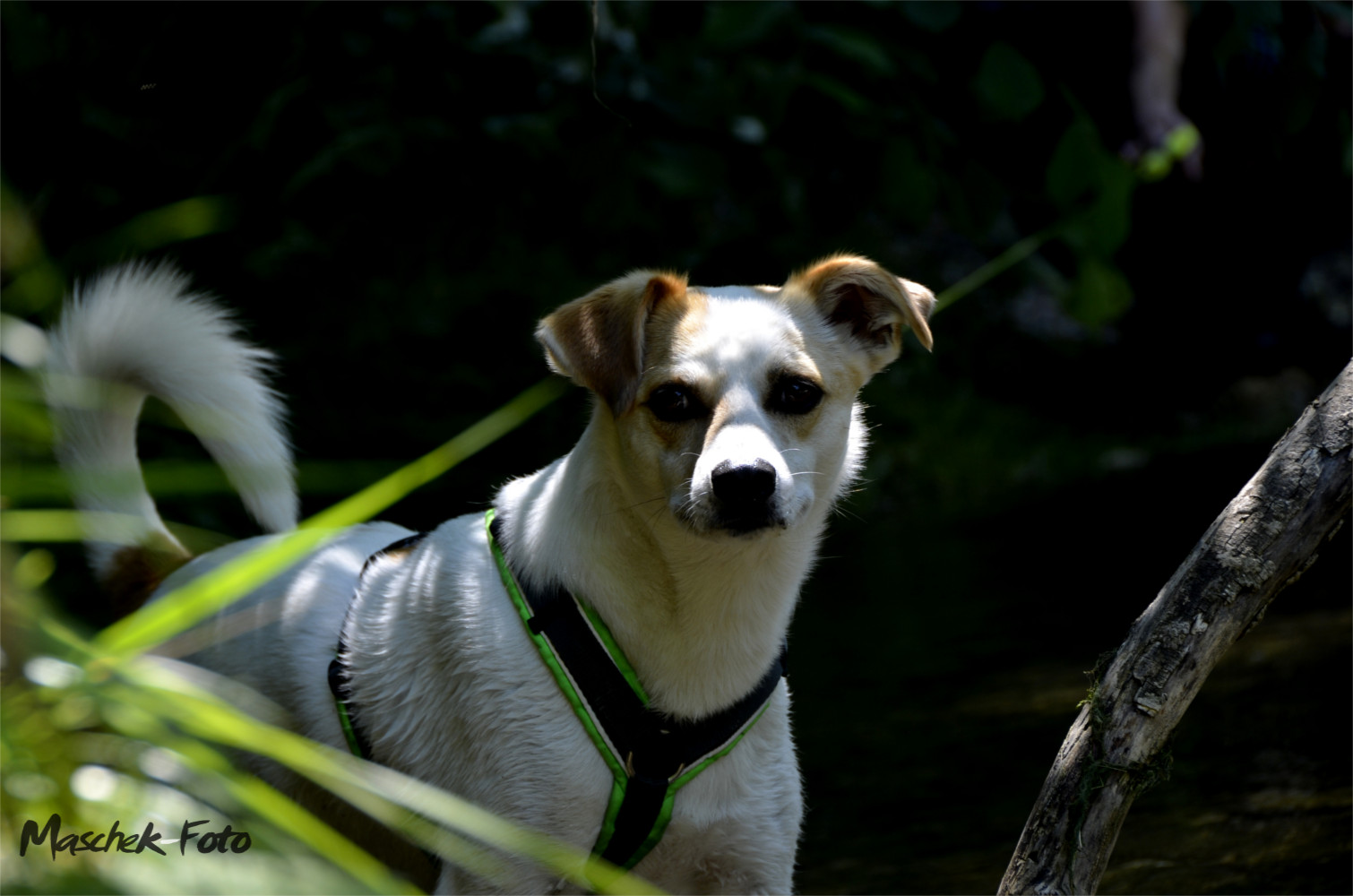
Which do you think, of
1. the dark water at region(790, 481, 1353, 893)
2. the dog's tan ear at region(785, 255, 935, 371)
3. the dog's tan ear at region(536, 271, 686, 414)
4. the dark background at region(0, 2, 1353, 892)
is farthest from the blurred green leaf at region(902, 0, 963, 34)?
the dark water at region(790, 481, 1353, 893)

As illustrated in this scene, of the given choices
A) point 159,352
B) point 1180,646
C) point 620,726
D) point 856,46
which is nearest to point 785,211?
point 856,46

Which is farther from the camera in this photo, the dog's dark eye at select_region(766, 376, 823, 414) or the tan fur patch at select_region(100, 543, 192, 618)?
the tan fur patch at select_region(100, 543, 192, 618)

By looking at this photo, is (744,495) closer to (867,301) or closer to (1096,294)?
(867,301)

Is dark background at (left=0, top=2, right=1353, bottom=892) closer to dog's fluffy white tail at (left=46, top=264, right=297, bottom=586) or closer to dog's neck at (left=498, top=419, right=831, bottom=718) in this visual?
dog's fluffy white tail at (left=46, top=264, right=297, bottom=586)

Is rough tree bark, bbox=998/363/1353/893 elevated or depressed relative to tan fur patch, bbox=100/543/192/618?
elevated

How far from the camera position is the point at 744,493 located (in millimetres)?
2039

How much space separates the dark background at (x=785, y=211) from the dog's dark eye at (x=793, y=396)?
80 centimetres

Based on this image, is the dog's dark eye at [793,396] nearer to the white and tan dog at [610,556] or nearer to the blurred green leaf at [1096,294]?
the white and tan dog at [610,556]

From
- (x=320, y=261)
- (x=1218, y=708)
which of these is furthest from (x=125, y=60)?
(x=1218, y=708)

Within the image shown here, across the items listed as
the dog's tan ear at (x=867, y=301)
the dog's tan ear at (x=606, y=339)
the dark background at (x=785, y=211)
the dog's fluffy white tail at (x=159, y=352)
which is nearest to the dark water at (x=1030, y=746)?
the dark background at (x=785, y=211)

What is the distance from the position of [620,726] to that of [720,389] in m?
0.66

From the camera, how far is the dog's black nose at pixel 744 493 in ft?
6.64

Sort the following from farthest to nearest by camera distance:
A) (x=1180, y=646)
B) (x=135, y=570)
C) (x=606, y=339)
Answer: (x=135, y=570)
(x=606, y=339)
(x=1180, y=646)

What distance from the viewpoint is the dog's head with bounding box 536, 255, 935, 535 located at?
2.07 metres
